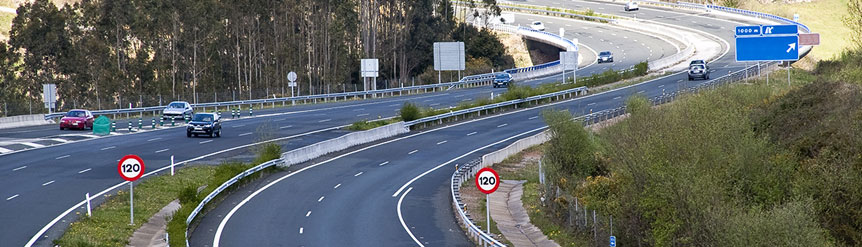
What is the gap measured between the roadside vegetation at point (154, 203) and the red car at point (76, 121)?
56.4 ft

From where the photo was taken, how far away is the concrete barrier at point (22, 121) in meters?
64.4

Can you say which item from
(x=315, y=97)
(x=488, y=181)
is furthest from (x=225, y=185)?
(x=315, y=97)

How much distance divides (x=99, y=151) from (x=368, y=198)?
53.3 ft

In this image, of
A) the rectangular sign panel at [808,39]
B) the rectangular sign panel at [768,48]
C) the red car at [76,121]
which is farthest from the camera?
the rectangular sign panel at [808,39]

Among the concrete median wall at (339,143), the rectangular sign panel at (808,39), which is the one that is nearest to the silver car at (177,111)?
the concrete median wall at (339,143)

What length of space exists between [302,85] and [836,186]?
253 feet

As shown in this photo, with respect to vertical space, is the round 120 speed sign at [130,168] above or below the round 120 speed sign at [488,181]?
above

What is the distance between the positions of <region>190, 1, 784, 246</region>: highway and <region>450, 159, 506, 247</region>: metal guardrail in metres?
0.34

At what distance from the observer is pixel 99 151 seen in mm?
50719

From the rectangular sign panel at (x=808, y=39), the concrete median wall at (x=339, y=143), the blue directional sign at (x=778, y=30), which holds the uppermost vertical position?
the blue directional sign at (x=778, y=30)

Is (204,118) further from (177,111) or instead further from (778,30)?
(778,30)

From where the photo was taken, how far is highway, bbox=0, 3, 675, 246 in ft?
114

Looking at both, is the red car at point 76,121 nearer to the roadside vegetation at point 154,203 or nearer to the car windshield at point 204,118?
the car windshield at point 204,118

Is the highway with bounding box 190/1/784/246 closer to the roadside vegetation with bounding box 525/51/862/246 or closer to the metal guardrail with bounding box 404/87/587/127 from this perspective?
the metal guardrail with bounding box 404/87/587/127
